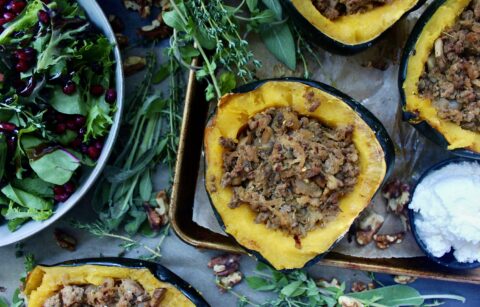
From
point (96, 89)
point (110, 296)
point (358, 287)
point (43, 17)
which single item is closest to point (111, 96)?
point (96, 89)

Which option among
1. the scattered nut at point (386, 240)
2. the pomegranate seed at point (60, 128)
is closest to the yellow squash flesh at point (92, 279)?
the pomegranate seed at point (60, 128)

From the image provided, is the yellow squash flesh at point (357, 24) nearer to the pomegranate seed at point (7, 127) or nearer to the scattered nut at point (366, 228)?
the scattered nut at point (366, 228)

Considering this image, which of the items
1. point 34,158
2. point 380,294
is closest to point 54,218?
point 34,158

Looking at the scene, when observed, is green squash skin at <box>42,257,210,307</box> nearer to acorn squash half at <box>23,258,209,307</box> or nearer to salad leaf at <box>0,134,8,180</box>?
acorn squash half at <box>23,258,209,307</box>

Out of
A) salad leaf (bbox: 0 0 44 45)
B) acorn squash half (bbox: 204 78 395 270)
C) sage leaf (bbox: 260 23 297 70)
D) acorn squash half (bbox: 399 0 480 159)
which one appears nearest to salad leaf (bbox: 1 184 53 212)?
salad leaf (bbox: 0 0 44 45)

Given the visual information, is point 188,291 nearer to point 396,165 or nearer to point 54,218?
point 54,218

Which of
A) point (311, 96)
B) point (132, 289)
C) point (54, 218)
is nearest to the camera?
point (311, 96)
